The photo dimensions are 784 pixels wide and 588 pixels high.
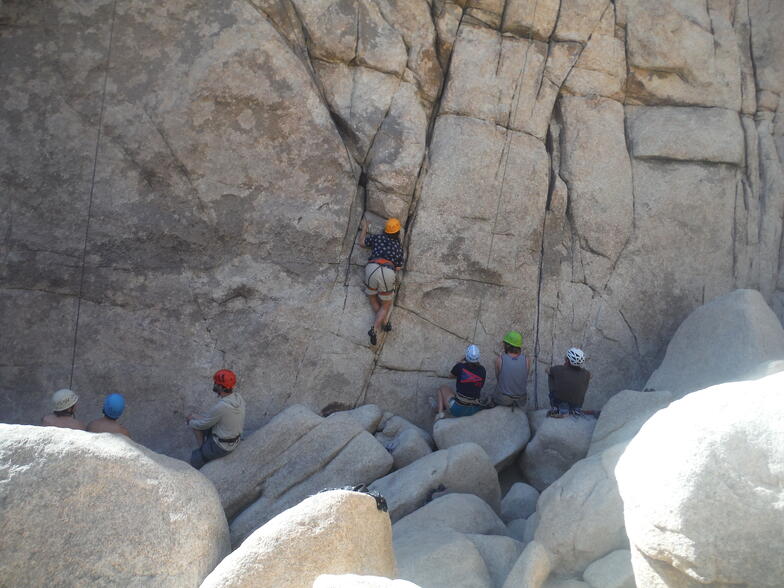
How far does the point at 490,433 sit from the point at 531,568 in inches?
130

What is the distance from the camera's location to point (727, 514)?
199 inches

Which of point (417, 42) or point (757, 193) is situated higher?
point (417, 42)

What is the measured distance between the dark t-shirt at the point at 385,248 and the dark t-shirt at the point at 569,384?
2372 millimetres

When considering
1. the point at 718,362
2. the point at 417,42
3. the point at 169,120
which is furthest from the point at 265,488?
the point at 417,42

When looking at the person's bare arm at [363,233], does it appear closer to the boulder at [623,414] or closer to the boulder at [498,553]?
the boulder at [623,414]

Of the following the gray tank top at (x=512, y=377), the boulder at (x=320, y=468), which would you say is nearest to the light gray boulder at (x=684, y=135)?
the gray tank top at (x=512, y=377)

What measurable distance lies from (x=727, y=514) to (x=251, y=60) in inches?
303

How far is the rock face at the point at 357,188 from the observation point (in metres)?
9.80

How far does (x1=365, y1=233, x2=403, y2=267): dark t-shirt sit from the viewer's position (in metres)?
10.4

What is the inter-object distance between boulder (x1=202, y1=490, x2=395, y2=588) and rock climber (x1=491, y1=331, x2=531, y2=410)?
4.12 metres

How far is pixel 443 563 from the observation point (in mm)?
6652

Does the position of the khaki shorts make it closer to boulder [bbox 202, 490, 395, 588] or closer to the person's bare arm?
the person's bare arm

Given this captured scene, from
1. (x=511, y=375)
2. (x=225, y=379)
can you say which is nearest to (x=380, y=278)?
(x=511, y=375)

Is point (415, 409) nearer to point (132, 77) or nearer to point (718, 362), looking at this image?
point (718, 362)
